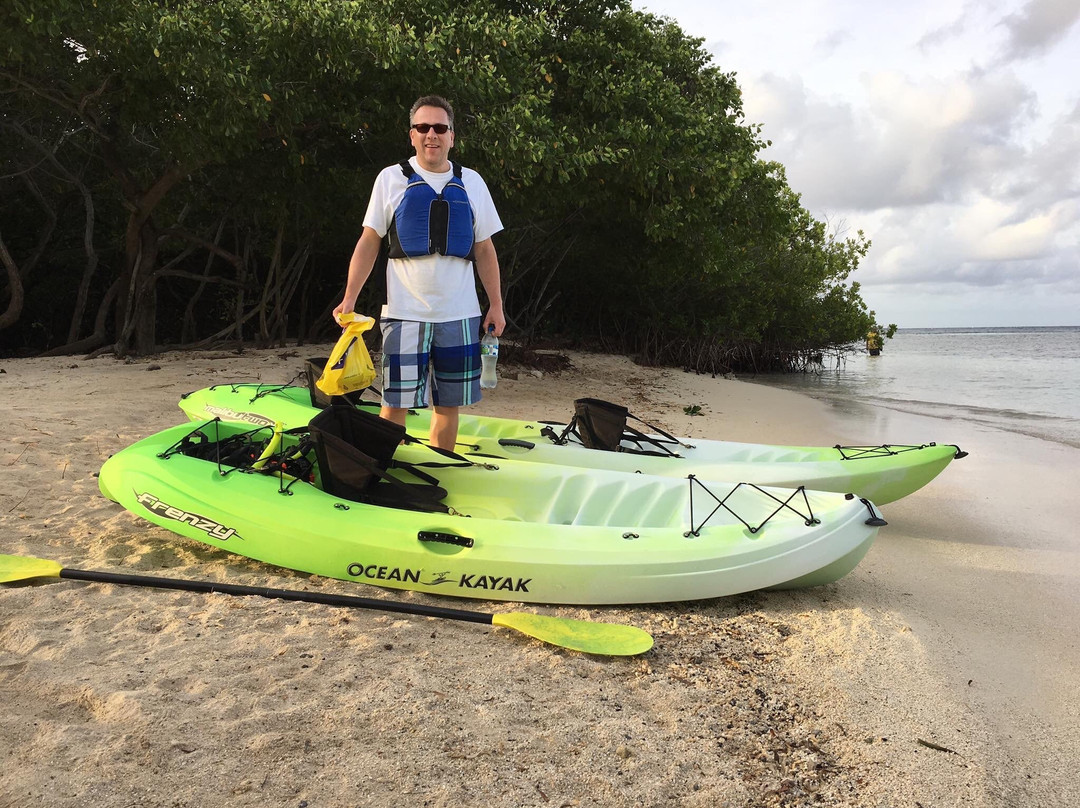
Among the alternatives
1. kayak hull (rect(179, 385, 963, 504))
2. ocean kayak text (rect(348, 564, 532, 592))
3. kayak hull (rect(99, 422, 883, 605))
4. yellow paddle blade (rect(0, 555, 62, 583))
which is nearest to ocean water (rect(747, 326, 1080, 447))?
kayak hull (rect(179, 385, 963, 504))

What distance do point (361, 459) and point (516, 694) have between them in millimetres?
1330

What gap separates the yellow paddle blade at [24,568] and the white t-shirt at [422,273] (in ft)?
5.49

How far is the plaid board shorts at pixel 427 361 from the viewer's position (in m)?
3.30

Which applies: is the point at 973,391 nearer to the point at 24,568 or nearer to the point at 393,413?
the point at 393,413

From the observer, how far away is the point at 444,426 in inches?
141

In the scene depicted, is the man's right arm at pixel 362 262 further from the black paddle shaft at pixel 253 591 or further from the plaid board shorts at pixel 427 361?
the black paddle shaft at pixel 253 591

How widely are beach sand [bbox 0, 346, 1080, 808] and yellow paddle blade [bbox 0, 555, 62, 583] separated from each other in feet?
0.13

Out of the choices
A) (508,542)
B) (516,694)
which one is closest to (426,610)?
(508,542)

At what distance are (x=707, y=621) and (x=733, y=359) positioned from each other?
15.3 meters

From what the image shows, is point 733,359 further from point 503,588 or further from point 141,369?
point 503,588

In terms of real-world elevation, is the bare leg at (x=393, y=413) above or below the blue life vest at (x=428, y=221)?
below

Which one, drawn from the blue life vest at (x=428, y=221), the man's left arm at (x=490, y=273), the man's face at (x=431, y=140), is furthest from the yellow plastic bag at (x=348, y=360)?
the man's face at (x=431, y=140)

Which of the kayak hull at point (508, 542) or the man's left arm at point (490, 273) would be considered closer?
the kayak hull at point (508, 542)

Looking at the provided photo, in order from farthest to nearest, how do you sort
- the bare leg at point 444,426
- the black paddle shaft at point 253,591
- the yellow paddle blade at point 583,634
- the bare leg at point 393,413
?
1. the bare leg at point 444,426
2. the bare leg at point 393,413
3. the black paddle shaft at point 253,591
4. the yellow paddle blade at point 583,634
